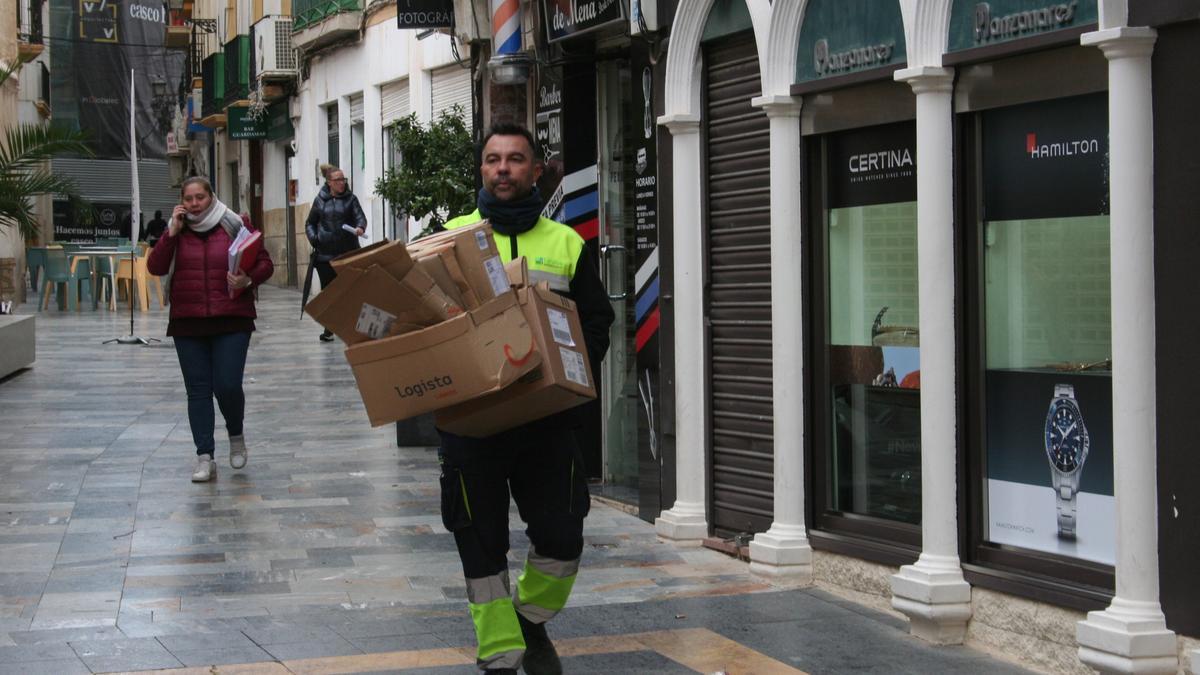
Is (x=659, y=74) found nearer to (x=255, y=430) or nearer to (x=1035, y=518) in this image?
(x=1035, y=518)

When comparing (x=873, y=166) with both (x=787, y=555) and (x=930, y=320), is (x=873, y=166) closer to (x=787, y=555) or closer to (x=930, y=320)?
(x=930, y=320)

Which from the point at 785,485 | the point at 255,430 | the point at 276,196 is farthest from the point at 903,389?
the point at 276,196

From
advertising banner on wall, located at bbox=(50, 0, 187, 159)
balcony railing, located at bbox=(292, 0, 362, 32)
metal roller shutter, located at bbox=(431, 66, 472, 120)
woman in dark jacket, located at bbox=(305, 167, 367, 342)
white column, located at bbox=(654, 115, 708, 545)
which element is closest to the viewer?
white column, located at bbox=(654, 115, 708, 545)

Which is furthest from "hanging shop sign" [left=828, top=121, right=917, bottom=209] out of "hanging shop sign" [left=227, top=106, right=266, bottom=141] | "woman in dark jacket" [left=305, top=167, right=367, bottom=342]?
"hanging shop sign" [left=227, top=106, right=266, bottom=141]

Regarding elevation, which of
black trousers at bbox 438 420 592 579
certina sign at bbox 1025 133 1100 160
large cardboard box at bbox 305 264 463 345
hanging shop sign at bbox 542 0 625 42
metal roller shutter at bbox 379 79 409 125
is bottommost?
black trousers at bbox 438 420 592 579

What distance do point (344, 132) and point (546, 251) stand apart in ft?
76.6

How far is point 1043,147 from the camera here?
6.27m

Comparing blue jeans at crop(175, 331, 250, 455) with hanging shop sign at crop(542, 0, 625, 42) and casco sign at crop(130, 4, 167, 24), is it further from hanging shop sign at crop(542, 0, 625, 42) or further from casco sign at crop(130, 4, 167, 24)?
casco sign at crop(130, 4, 167, 24)

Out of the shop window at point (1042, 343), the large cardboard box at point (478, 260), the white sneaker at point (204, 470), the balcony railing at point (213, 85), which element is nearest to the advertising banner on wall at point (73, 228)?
the balcony railing at point (213, 85)

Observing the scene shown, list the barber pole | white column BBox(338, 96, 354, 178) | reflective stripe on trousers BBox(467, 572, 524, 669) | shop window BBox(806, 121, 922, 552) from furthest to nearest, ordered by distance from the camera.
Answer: white column BBox(338, 96, 354, 178), the barber pole, shop window BBox(806, 121, 922, 552), reflective stripe on trousers BBox(467, 572, 524, 669)

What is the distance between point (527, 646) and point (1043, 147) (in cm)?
256

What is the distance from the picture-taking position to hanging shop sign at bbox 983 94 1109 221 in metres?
6.02

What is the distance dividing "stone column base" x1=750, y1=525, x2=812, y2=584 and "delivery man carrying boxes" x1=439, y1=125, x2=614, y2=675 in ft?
6.87

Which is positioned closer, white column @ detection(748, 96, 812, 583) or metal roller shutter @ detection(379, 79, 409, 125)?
white column @ detection(748, 96, 812, 583)
